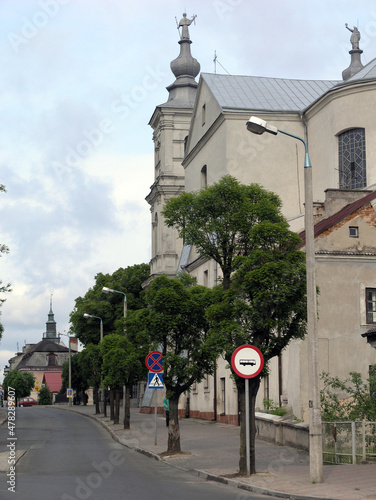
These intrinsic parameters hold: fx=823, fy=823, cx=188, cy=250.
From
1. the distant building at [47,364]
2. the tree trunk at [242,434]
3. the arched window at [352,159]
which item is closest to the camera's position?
the tree trunk at [242,434]

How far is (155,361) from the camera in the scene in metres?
24.2

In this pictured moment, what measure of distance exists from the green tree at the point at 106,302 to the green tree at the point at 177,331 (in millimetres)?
37966

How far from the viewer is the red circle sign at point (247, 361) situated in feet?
54.2

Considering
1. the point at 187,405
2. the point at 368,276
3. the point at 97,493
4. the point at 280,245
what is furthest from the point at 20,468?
the point at 187,405

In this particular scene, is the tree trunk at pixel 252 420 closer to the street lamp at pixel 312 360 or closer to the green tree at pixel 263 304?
the green tree at pixel 263 304

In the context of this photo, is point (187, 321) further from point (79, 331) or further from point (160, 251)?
point (79, 331)

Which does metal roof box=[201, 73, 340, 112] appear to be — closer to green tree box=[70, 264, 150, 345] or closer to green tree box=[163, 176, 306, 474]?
green tree box=[70, 264, 150, 345]

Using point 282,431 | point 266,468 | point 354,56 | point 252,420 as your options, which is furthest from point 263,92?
point 266,468

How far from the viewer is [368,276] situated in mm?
29422

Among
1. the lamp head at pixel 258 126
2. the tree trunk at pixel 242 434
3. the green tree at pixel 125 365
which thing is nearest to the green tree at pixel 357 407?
the tree trunk at pixel 242 434

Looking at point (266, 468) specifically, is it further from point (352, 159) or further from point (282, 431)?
point (352, 159)

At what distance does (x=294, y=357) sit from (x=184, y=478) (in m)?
12.0

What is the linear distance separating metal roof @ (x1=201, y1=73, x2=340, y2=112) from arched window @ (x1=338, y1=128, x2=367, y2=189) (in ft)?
20.3

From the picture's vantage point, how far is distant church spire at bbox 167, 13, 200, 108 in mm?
62531
